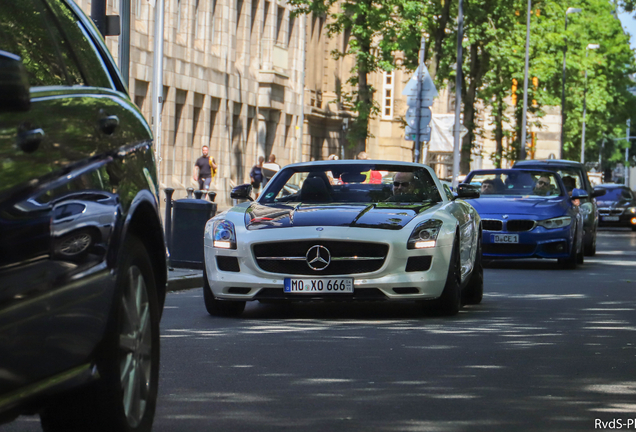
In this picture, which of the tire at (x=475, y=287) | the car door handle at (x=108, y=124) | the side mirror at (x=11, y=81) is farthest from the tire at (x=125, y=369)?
the tire at (x=475, y=287)

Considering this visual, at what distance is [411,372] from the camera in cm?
747

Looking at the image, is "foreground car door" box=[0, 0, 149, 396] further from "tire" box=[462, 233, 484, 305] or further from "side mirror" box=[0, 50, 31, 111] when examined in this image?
"tire" box=[462, 233, 484, 305]

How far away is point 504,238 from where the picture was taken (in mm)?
18344

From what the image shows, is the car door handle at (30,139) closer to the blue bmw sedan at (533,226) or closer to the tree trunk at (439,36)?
the blue bmw sedan at (533,226)

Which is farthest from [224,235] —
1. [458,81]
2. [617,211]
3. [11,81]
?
[617,211]

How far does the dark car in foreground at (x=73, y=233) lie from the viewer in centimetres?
366

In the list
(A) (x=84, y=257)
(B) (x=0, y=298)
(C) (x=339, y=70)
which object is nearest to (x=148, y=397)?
(A) (x=84, y=257)

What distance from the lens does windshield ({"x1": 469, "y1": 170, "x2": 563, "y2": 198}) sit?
19594 millimetres

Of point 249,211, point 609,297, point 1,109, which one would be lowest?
point 609,297

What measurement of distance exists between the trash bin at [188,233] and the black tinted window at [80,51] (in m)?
10.9

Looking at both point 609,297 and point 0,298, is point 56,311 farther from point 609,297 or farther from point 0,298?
point 609,297

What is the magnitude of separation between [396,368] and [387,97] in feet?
209

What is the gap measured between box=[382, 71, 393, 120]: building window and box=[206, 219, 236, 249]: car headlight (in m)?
60.0

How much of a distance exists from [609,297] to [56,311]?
1032 centimetres
